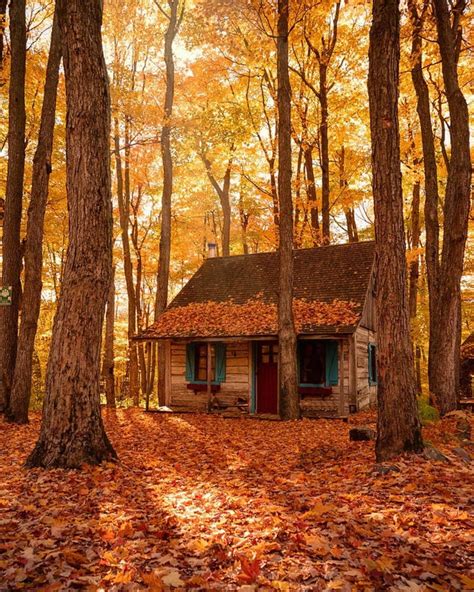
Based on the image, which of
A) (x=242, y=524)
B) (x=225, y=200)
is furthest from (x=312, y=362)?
(x=225, y=200)

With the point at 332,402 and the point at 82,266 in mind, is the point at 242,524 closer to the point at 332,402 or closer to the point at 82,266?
the point at 82,266

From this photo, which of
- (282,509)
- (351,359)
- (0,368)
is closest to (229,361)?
(351,359)

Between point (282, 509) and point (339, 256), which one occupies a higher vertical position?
point (339, 256)

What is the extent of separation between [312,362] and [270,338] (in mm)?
2015

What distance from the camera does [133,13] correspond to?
19.6 m

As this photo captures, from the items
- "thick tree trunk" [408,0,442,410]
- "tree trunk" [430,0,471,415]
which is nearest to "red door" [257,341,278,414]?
"thick tree trunk" [408,0,442,410]

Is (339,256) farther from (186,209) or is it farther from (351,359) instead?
(186,209)

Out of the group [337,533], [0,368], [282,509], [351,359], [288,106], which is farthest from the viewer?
[351,359]

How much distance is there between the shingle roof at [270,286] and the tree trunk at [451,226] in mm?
4005

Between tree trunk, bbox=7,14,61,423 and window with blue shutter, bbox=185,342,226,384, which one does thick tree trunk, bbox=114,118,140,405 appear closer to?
window with blue shutter, bbox=185,342,226,384

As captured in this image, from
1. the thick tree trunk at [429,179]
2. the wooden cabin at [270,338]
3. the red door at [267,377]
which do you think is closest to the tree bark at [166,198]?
the wooden cabin at [270,338]

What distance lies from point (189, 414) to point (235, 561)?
12.1 m

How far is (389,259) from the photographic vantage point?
260 inches

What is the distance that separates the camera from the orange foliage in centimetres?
1470
